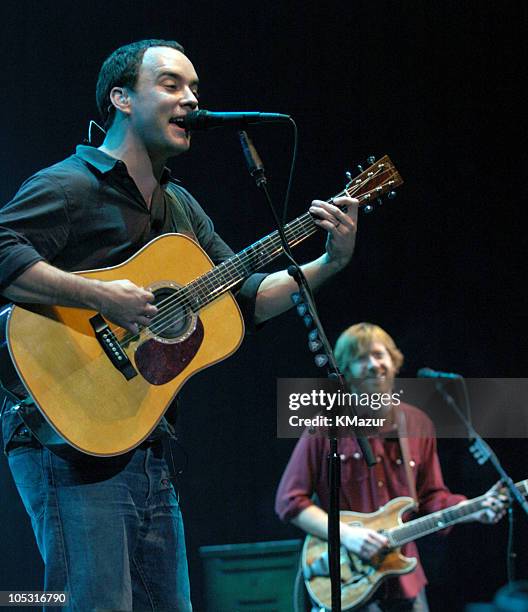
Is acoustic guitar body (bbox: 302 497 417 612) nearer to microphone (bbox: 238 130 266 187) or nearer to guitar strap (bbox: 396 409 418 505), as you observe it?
guitar strap (bbox: 396 409 418 505)

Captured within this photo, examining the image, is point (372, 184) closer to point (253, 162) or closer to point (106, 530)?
point (253, 162)

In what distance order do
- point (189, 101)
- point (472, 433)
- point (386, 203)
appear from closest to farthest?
1. point (189, 101)
2. point (472, 433)
3. point (386, 203)

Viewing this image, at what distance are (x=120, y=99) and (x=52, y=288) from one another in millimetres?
778

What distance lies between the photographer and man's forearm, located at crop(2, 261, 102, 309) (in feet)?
7.38

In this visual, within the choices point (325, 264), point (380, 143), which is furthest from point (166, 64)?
point (380, 143)

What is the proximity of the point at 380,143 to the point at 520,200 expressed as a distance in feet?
3.00

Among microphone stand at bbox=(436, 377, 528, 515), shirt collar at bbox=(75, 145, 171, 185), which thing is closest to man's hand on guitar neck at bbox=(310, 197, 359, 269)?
shirt collar at bbox=(75, 145, 171, 185)

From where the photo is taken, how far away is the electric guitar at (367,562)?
162 inches

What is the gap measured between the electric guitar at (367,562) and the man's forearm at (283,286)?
185 centimetres

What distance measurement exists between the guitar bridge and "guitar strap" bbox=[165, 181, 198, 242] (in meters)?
0.45

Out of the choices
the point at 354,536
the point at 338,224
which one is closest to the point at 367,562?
the point at 354,536

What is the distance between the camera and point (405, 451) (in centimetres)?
445

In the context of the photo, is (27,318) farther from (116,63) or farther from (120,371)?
(116,63)

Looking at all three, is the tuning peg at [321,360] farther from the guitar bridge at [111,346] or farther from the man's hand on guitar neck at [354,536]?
the man's hand on guitar neck at [354,536]
